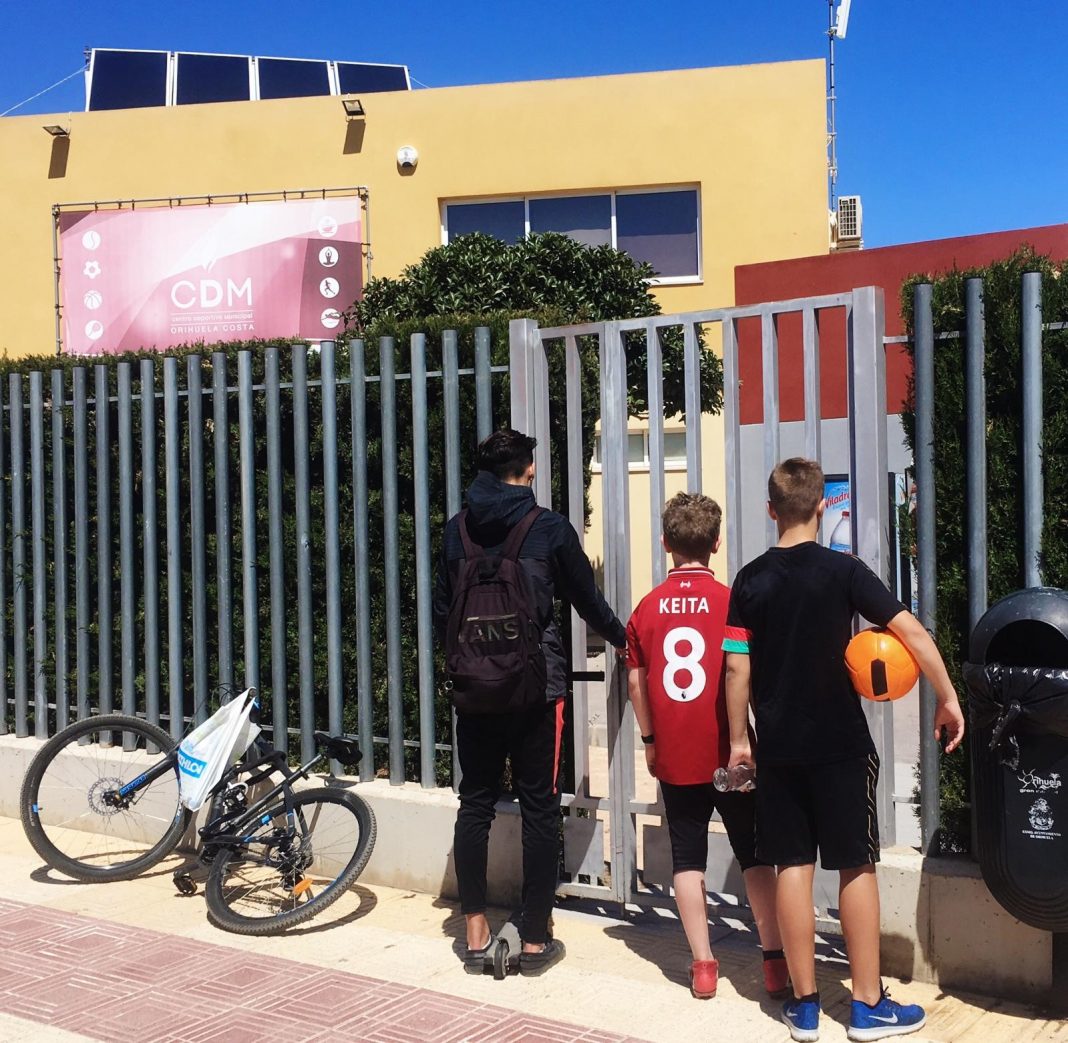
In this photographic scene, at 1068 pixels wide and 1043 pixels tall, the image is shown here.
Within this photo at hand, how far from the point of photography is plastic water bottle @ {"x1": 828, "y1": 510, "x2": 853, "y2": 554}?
475 centimetres

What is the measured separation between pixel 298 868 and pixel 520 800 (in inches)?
49.5

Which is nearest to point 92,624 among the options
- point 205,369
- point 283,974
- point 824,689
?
point 205,369

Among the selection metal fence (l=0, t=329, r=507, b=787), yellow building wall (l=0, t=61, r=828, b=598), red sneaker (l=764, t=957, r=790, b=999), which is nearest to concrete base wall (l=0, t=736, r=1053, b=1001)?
red sneaker (l=764, t=957, r=790, b=999)

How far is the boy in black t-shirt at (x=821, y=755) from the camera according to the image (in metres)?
4.00

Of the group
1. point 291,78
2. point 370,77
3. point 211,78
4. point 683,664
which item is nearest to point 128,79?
point 211,78

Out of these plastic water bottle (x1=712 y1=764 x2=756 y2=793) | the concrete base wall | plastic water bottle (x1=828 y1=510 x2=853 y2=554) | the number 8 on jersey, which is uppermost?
plastic water bottle (x1=828 y1=510 x2=853 y2=554)

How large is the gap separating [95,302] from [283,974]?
1694cm

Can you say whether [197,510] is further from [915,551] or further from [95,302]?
[95,302]

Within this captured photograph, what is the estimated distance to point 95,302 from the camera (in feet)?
65.0

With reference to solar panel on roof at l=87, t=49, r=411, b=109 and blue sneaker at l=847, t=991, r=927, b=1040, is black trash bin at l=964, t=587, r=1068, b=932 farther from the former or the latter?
solar panel on roof at l=87, t=49, r=411, b=109

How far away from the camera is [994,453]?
14.7ft

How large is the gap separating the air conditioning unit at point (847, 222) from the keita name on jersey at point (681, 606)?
18.4 meters

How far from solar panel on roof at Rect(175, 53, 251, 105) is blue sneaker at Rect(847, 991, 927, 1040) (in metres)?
19.4

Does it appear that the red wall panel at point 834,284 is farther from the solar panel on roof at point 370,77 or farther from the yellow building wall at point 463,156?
the solar panel on roof at point 370,77
